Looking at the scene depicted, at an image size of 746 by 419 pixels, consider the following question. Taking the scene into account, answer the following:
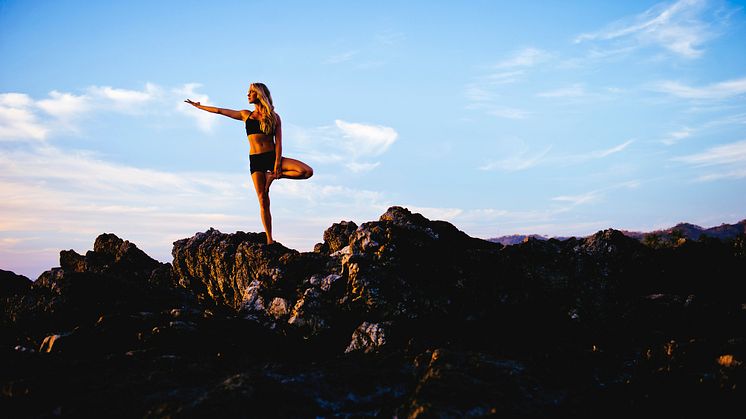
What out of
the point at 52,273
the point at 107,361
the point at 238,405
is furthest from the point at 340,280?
the point at 52,273

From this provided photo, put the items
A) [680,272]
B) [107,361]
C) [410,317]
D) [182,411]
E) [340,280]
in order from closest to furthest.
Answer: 1. [182,411]
2. [107,361]
3. [410,317]
4. [340,280]
5. [680,272]

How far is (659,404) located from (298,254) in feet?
27.7

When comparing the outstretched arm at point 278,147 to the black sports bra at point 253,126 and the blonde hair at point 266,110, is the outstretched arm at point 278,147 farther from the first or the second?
the black sports bra at point 253,126

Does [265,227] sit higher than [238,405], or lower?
higher

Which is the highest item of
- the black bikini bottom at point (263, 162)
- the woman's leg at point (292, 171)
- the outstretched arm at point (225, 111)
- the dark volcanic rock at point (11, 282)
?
the outstretched arm at point (225, 111)

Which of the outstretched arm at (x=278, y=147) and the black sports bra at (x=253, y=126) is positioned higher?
the black sports bra at (x=253, y=126)

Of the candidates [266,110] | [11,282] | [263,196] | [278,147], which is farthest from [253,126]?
[11,282]

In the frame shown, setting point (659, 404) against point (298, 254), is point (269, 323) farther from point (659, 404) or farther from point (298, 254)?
point (659, 404)

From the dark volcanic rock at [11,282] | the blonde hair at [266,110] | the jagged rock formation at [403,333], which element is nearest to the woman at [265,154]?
the blonde hair at [266,110]

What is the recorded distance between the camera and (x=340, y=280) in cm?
1060

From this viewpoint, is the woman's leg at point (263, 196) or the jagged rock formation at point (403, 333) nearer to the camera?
the jagged rock formation at point (403, 333)

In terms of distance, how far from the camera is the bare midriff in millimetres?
15648

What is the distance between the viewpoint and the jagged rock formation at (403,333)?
17.5 ft

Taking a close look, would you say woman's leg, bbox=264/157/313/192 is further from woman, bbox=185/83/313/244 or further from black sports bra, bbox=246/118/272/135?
black sports bra, bbox=246/118/272/135
